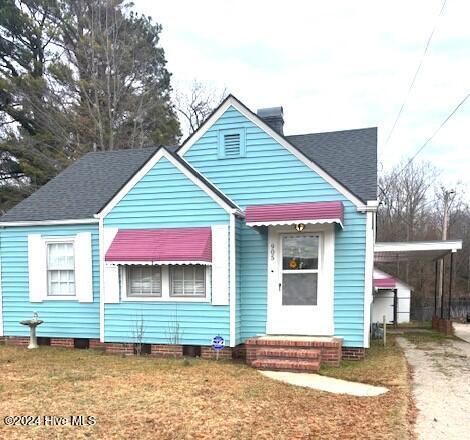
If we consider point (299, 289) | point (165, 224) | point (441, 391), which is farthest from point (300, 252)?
point (441, 391)

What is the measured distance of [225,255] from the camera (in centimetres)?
795

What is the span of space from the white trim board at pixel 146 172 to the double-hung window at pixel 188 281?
1.33 metres

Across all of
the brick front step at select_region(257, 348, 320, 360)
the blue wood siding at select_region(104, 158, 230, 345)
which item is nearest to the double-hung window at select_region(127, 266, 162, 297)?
the blue wood siding at select_region(104, 158, 230, 345)

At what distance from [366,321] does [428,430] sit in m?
3.43

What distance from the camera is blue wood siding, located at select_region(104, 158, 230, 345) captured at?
316 inches

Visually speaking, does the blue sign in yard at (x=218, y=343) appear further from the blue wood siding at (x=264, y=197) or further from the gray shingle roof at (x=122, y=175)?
the gray shingle roof at (x=122, y=175)

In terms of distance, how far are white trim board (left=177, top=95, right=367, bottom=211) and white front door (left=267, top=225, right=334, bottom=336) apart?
0.69m

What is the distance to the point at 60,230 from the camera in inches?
373

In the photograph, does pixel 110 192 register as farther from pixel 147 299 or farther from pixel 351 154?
pixel 351 154

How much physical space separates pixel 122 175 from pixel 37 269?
3.14 meters

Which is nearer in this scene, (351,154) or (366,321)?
(366,321)

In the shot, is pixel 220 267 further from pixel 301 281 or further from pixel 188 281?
pixel 301 281

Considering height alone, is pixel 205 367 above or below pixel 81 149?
below

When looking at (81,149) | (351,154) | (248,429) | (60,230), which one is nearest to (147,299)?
(60,230)
